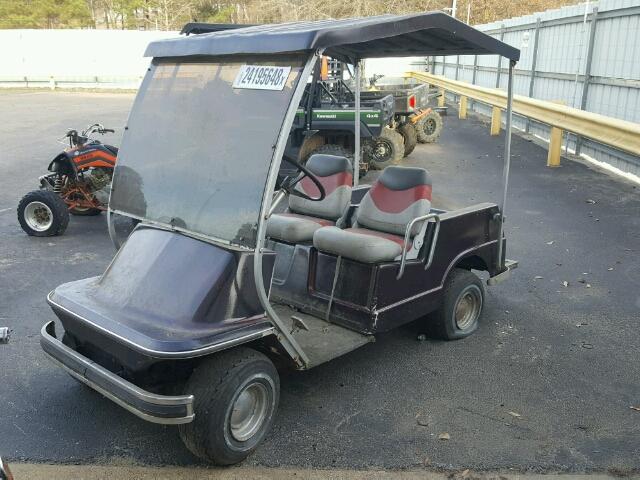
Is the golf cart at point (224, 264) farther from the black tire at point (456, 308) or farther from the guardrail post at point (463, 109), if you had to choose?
the guardrail post at point (463, 109)

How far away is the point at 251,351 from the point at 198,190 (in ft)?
3.14

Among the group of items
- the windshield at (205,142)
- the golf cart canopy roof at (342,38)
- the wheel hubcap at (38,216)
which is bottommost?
the wheel hubcap at (38,216)

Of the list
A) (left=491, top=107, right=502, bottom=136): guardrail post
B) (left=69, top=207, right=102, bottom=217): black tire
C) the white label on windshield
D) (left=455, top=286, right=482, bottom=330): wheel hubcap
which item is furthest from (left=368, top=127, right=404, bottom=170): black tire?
the white label on windshield

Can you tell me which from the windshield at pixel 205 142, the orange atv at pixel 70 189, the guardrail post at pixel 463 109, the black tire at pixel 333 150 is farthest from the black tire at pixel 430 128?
the windshield at pixel 205 142

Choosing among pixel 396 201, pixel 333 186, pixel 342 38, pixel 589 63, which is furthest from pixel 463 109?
pixel 342 38

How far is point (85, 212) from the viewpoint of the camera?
27.2ft

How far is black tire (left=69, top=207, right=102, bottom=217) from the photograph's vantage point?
8.23 meters

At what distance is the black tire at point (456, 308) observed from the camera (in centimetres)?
463

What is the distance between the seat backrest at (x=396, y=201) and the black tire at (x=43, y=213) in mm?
4196

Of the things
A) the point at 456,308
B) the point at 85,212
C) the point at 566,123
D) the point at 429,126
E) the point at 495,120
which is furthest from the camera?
the point at 495,120

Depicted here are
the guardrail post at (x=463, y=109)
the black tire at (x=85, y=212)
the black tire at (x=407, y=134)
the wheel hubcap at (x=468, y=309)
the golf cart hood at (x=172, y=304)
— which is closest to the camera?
the golf cart hood at (x=172, y=304)

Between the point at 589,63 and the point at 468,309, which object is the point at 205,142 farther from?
the point at 589,63

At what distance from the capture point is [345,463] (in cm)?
329

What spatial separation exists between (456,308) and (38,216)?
17.5ft
